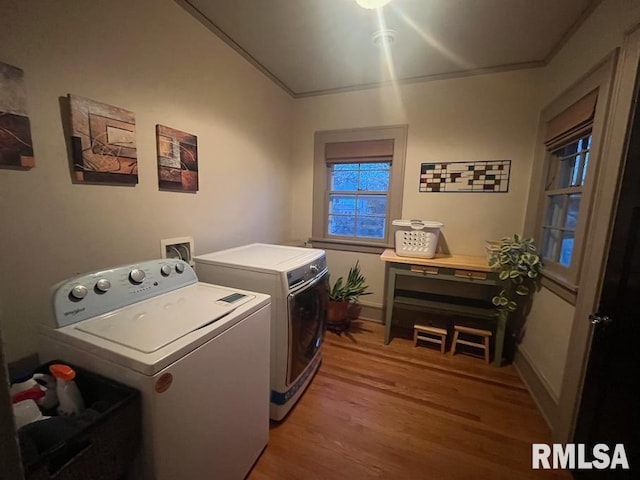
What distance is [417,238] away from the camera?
7.74ft

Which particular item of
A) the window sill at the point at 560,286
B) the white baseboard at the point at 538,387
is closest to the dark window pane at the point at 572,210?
the window sill at the point at 560,286

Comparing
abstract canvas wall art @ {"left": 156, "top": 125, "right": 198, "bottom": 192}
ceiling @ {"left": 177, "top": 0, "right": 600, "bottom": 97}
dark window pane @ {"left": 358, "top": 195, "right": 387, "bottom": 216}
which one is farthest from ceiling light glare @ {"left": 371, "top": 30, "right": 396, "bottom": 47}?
abstract canvas wall art @ {"left": 156, "top": 125, "right": 198, "bottom": 192}

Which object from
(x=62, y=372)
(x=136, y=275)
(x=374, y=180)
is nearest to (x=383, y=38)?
(x=374, y=180)

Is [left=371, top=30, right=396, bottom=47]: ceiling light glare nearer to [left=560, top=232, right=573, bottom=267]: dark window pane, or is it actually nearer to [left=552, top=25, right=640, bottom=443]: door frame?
[left=552, top=25, right=640, bottom=443]: door frame

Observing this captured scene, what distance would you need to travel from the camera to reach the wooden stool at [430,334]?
2350 millimetres

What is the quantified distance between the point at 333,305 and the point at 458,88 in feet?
7.76

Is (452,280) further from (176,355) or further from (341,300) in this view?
(176,355)

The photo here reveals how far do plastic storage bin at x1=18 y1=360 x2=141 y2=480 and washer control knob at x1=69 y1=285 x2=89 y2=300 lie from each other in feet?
1.12

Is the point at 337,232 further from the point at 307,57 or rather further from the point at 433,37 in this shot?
the point at 433,37

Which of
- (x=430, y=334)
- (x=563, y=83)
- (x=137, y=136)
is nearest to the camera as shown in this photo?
(x=137, y=136)

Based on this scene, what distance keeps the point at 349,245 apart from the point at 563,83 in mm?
2110

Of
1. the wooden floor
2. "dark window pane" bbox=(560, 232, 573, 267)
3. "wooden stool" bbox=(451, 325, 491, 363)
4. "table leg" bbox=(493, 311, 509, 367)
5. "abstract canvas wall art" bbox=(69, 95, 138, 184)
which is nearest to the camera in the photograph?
"abstract canvas wall art" bbox=(69, 95, 138, 184)

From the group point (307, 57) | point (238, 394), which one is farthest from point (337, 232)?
point (238, 394)

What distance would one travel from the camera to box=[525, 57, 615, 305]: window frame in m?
1.35
